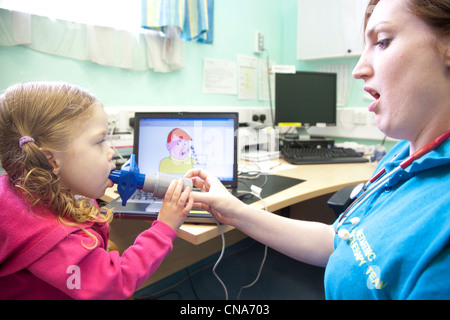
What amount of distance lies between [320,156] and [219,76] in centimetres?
93

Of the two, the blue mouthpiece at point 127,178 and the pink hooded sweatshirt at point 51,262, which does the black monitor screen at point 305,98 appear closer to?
the blue mouthpiece at point 127,178

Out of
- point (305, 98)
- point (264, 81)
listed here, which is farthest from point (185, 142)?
point (264, 81)

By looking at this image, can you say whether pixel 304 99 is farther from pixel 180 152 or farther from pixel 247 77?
pixel 180 152

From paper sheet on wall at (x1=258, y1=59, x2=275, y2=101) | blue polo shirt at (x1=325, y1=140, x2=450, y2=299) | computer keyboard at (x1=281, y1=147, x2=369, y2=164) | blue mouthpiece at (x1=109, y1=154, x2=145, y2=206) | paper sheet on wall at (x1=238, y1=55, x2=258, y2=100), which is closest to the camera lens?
blue polo shirt at (x1=325, y1=140, x2=450, y2=299)

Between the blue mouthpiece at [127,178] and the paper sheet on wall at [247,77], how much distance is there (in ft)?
5.27

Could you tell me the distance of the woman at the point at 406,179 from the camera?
439mm

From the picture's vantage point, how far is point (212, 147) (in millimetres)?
1096

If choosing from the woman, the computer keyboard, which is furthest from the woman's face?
the computer keyboard

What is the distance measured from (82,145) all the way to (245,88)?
1.73m

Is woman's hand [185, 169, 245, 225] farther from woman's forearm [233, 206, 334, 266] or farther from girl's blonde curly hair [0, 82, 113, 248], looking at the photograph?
girl's blonde curly hair [0, 82, 113, 248]

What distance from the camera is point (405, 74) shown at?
532 millimetres

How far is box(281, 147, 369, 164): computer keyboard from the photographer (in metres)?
1.57

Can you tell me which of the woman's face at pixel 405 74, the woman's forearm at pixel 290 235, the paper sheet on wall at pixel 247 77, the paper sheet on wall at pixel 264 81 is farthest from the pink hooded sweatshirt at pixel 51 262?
the paper sheet on wall at pixel 264 81
